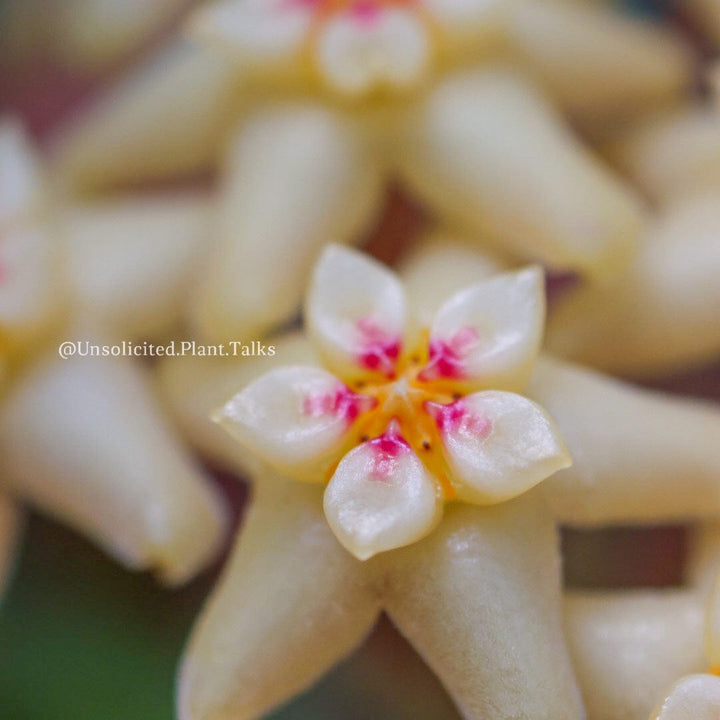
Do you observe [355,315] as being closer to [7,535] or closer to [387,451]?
[387,451]

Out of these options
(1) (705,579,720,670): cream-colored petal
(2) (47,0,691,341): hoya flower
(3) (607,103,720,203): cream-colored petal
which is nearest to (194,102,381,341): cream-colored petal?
(2) (47,0,691,341): hoya flower

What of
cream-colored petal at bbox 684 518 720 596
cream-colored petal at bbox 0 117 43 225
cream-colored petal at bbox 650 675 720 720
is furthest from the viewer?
cream-colored petal at bbox 0 117 43 225

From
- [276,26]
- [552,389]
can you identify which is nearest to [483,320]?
[552,389]

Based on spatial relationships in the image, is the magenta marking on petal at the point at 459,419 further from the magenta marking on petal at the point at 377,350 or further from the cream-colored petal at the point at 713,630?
the cream-colored petal at the point at 713,630

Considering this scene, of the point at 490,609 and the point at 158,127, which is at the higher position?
the point at 158,127

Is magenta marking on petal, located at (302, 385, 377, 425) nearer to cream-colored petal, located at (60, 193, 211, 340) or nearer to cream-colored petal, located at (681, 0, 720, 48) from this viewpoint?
cream-colored petal, located at (60, 193, 211, 340)

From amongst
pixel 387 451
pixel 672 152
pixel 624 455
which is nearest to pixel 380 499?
pixel 387 451

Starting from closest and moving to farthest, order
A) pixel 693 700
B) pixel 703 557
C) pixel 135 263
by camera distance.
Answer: pixel 693 700, pixel 703 557, pixel 135 263
